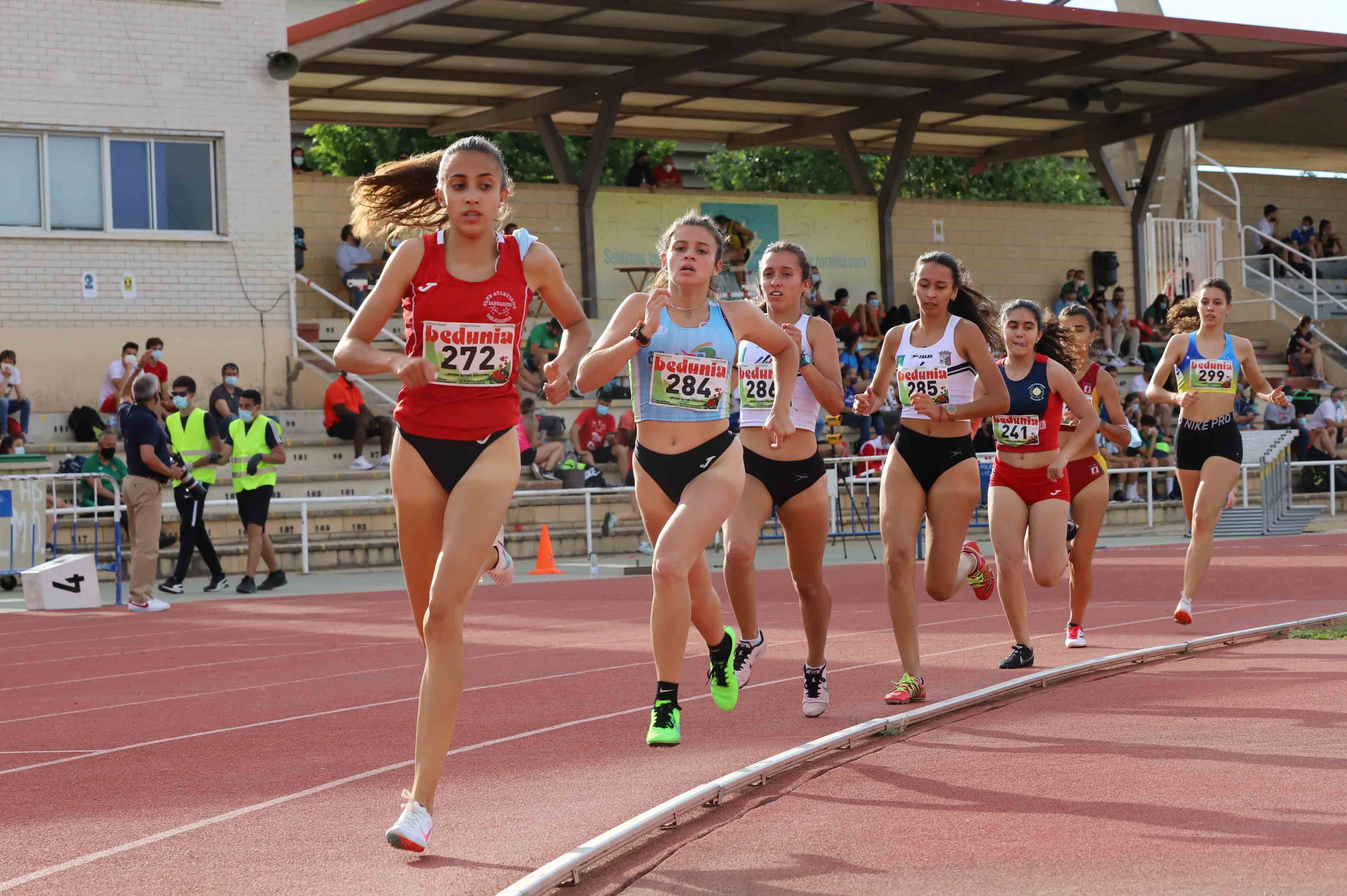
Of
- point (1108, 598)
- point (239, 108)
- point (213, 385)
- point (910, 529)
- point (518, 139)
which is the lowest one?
point (1108, 598)

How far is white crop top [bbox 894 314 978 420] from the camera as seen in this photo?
334 inches

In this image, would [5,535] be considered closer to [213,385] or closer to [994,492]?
[213,385]

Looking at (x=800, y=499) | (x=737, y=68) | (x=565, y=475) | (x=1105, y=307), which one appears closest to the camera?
(x=800, y=499)

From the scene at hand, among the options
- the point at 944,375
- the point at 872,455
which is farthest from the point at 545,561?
the point at 944,375

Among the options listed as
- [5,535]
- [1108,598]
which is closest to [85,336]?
[5,535]

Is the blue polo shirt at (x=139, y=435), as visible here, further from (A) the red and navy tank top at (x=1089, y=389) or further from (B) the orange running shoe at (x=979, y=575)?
(A) the red and navy tank top at (x=1089, y=389)

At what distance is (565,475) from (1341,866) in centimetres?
1803

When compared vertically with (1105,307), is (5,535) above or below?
below

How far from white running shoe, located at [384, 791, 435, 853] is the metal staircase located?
19.6 m

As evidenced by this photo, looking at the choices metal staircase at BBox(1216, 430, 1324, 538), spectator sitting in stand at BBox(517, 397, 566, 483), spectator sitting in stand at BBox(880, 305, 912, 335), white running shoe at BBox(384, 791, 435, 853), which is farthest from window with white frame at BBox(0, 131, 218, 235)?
white running shoe at BBox(384, 791, 435, 853)

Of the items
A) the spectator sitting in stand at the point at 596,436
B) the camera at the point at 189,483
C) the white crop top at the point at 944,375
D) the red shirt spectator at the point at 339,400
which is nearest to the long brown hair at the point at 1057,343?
the white crop top at the point at 944,375

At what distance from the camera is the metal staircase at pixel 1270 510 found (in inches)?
899

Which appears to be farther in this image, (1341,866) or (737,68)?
(737,68)

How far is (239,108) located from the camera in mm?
24672
